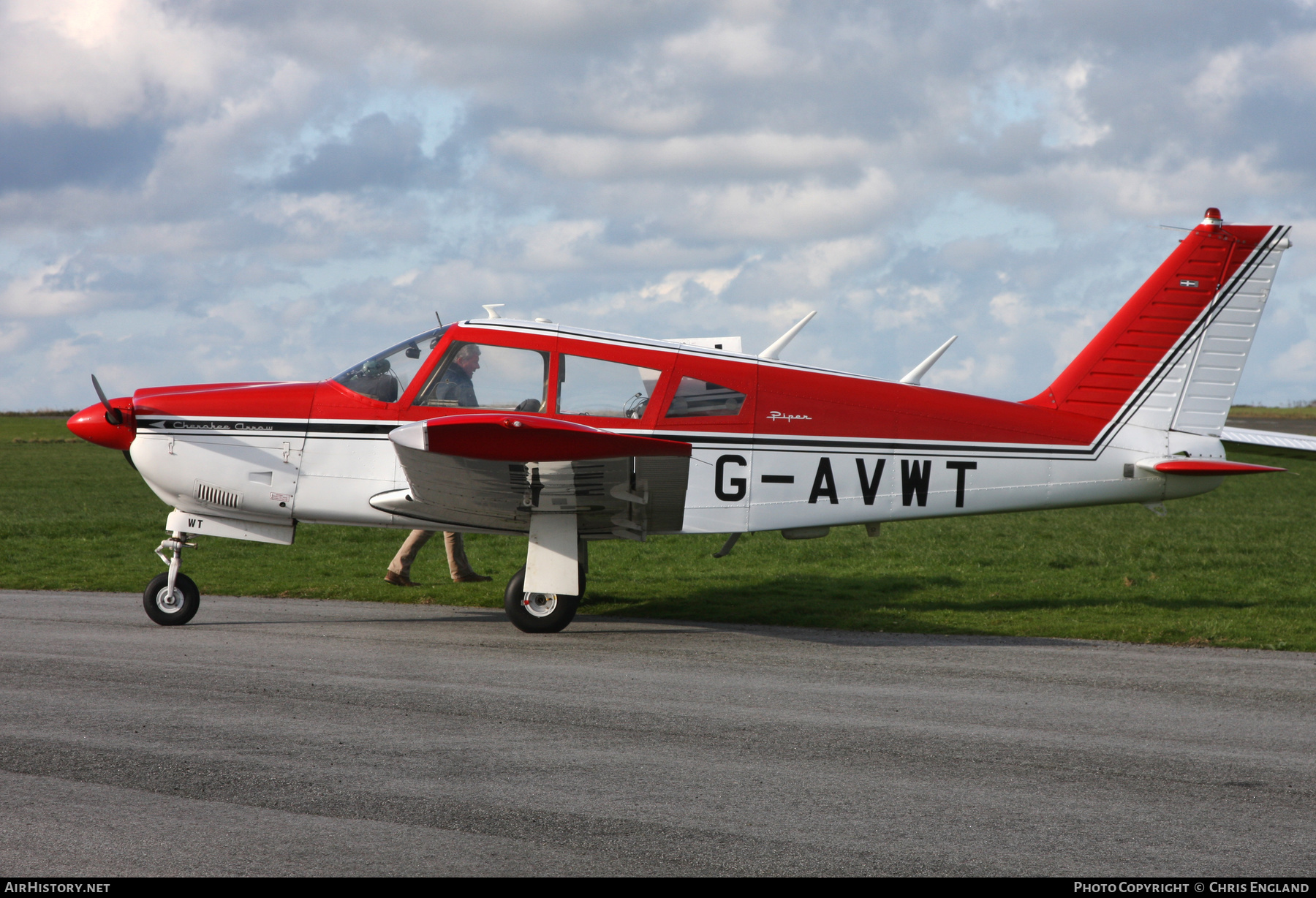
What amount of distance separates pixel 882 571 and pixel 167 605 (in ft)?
27.7

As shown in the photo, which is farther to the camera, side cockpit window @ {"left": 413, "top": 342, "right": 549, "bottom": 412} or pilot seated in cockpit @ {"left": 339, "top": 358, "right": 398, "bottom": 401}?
pilot seated in cockpit @ {"left": 339, "top": 358, "right": 398, "bottom": 401}

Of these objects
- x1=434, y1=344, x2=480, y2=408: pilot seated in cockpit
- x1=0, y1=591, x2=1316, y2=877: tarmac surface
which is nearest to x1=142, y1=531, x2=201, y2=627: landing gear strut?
x1=0, y1=591, x2=1316, y2=877: tarmac surface

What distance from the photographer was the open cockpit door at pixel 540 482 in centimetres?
728

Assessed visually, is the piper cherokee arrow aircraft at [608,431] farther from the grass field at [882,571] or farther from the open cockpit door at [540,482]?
the grass field at [882,571]

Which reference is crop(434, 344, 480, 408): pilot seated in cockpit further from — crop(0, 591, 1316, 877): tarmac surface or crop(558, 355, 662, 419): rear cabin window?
crop(0, 591, 1316, 877): tarmac surface

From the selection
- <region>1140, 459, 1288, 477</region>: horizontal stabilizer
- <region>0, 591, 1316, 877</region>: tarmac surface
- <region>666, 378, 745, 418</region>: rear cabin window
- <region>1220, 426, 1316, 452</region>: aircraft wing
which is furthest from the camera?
<region>1220, 426, 1316, 452</region>: aircraft wing

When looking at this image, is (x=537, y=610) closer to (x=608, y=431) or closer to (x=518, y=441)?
(x=608, y=431)

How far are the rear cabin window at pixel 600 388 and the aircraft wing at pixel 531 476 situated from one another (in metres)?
0.40

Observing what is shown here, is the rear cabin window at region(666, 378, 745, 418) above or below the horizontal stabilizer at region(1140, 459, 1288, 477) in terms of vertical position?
above

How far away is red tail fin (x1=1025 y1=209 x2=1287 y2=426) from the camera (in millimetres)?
9391

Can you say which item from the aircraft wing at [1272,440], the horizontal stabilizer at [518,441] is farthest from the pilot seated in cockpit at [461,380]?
the aircraft wing at [1272,440]

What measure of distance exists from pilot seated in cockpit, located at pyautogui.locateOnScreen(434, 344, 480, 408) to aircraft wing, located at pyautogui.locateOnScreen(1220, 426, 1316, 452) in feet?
22.6

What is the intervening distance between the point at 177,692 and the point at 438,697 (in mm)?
1533

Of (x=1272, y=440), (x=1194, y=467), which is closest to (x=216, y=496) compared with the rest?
(x=1194, y=467)
